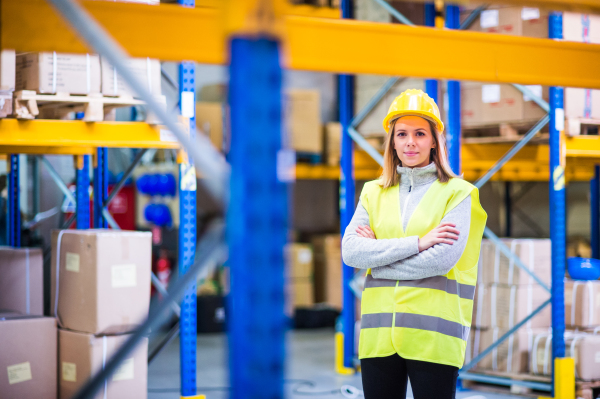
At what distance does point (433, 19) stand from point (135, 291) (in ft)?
12.7

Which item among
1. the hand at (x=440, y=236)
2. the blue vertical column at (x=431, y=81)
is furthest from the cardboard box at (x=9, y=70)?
the blue vertical column at (x=431, y=81)

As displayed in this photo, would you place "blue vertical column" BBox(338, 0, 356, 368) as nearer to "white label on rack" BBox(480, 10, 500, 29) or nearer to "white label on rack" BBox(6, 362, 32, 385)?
"white label on rack" BBox(480, 10, 500, 29)

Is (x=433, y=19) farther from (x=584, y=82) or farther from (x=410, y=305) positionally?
(x=410, y=305)

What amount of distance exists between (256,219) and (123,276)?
128 inches

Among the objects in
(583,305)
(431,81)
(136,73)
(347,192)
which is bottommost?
(583,305)

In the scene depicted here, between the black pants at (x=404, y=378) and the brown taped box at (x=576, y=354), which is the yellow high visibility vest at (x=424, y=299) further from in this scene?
the brown taped box at (x=576, y=354)

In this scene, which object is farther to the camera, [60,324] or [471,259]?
[60,324]

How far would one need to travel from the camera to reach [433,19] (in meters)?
6.43

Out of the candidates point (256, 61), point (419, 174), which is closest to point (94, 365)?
point (419, 174)

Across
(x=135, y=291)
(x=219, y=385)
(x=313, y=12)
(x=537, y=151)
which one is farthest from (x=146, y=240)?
(x=313, y=12)

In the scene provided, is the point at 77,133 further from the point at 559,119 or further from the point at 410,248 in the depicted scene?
the point at 559,119

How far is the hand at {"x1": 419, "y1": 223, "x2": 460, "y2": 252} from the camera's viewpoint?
9.39 feet

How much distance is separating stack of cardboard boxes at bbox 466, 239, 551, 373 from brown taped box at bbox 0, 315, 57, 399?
3.81 m

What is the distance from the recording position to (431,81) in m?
6.34
